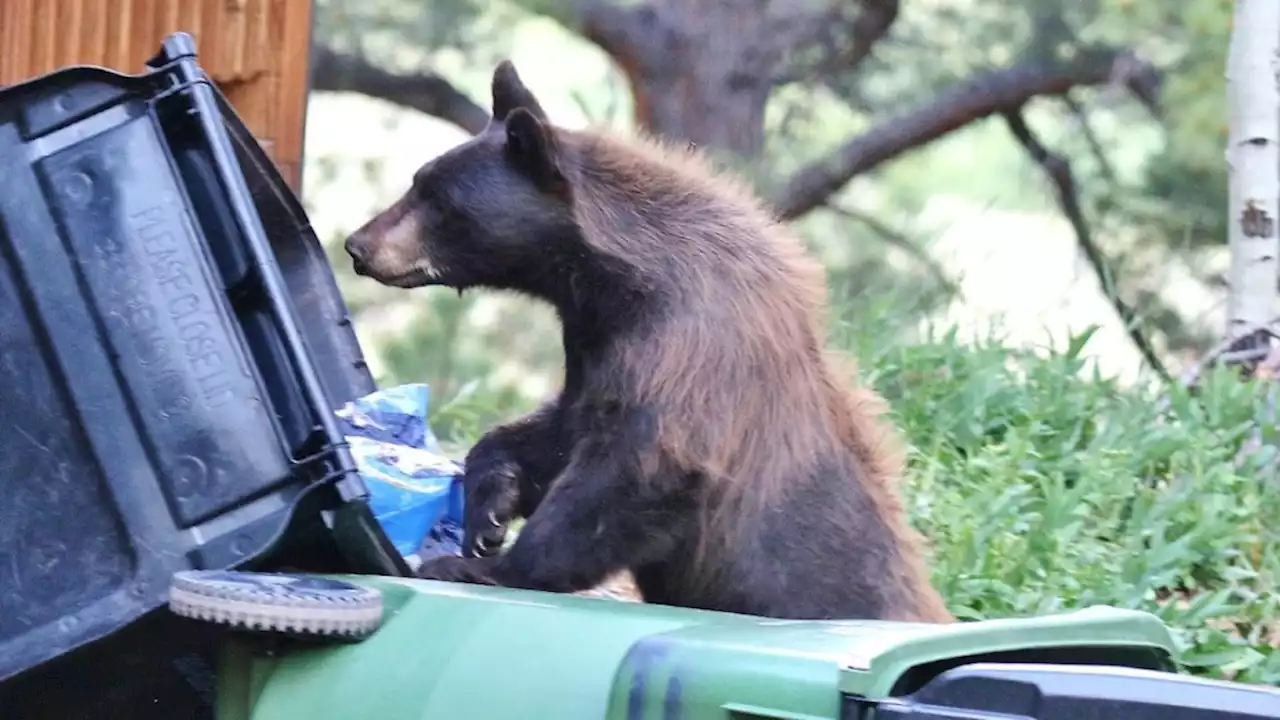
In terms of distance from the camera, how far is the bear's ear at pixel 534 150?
3.54 m

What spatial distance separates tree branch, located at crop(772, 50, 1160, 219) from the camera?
35.9 feet

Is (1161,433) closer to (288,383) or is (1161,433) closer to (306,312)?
(306,312)

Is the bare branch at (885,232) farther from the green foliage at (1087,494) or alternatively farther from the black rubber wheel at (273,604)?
the black rubber wheel at (273,604)

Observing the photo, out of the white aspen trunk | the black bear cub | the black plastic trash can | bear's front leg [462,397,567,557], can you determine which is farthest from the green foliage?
the black plastic trash can

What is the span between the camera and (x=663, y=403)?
3260 millimetres

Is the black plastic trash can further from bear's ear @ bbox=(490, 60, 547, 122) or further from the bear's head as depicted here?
bear's ear @ bbox=(490, 60, 547, 122)

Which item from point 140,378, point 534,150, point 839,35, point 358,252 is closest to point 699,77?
point 839,35

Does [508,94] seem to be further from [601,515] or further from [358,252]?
[601,515]

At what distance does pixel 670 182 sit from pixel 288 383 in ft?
4.15

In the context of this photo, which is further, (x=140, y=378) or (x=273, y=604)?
(x=140, y=378)

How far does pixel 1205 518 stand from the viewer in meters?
5.01

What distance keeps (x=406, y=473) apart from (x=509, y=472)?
524mm

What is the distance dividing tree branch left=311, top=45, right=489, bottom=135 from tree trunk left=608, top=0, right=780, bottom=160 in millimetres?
1154

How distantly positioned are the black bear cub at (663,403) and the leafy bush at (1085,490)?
1.23m
